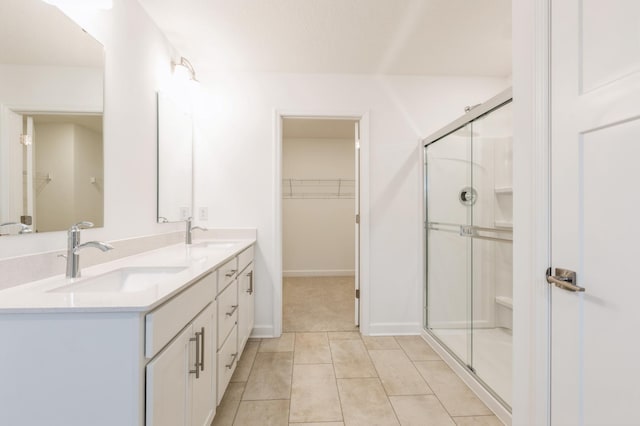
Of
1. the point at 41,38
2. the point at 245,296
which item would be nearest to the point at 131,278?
the point at 245,296

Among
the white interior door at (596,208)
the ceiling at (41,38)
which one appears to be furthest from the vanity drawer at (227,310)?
the white interior door at (596,208)

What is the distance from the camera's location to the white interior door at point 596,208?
76 centimetres

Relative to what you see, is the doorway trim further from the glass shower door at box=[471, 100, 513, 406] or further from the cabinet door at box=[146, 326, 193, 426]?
the cabinet door at box=[146, 326, 193, 426]

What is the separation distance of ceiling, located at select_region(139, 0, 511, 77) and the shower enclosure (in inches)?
23.9

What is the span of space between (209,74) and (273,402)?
2.59m

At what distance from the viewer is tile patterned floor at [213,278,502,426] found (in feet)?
4.99

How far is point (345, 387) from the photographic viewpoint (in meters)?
1.78

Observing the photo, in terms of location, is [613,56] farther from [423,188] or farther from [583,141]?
[423,188]

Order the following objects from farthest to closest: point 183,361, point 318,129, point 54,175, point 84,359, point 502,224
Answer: point 318,129 < point 502,224 < point 54,175 < point 183,361 < point 84,359

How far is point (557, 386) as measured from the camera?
3.18 feet

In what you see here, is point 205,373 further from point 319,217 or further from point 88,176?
point 319,217

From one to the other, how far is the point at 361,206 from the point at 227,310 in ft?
4.80

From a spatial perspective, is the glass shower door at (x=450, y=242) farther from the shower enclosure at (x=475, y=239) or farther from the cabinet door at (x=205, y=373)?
the cabinet door at (x=205, y=373)

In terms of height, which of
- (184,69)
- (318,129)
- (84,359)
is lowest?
(84,359)
